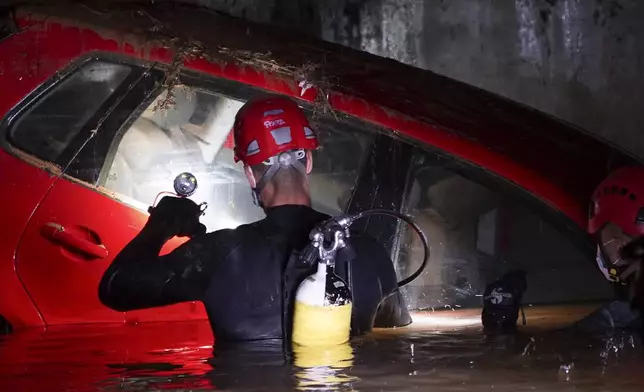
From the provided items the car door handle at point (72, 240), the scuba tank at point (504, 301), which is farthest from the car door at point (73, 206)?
the scuba tank at point (504, 301)

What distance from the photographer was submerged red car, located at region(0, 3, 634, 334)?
3248 mm

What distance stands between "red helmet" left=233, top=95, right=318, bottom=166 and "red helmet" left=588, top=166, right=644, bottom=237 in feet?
3.96

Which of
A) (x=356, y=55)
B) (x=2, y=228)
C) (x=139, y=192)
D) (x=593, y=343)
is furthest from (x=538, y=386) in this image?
(x=356, y=55)

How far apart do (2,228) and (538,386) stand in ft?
7.29

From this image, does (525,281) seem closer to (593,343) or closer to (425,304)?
(425,304)

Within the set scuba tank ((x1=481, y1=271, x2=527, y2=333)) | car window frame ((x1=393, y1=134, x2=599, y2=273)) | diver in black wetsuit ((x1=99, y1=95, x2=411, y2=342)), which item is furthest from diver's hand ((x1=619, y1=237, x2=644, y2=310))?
diver in black wetsuit ((x1=99, y1=95, x2=411, y2=342))

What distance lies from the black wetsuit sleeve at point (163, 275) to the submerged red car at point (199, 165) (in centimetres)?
57

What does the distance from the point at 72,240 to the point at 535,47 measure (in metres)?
2.33

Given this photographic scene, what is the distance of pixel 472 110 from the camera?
3.96 m

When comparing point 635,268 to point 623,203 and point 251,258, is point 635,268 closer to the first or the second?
point 623,203

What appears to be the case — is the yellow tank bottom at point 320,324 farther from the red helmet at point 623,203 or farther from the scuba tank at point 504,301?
the red helmet at point 623,203

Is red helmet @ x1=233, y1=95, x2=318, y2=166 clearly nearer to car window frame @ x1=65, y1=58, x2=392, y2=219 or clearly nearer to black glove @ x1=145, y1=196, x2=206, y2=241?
black glove @ x1=145, y1=196, x2=206, y2=241

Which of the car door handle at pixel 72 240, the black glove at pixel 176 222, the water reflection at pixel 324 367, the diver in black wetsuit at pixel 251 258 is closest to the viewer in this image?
the water reflection at pixel 324 367

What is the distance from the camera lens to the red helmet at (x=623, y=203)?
3.23 m
